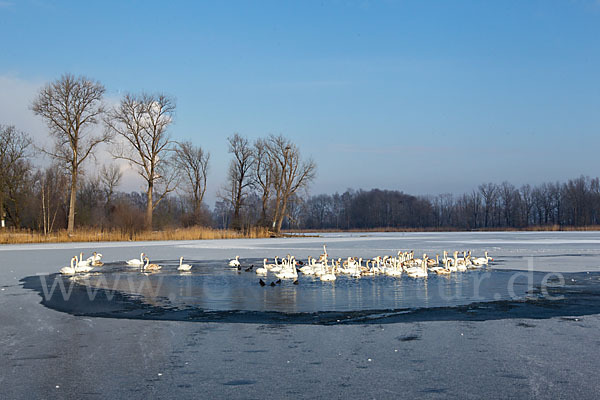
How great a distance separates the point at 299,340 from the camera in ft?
20.3

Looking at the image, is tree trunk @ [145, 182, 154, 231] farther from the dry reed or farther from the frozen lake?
the frozen lake

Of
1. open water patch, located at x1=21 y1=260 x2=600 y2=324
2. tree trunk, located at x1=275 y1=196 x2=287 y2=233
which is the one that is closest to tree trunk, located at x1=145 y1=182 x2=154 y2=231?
tree trunk, located at x1=275 y1=196 x2=287 y2=233

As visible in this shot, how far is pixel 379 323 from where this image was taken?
7168mm

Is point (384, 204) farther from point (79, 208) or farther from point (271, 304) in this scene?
point (271, 304)

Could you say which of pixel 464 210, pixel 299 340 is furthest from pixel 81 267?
pixel 464 210

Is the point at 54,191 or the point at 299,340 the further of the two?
the point at 54,191

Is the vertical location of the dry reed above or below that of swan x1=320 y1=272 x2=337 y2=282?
above

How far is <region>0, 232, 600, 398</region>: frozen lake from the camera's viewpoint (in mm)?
4496

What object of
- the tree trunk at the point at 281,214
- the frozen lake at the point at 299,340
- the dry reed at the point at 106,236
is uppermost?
the tree trunk at the point at 281,214

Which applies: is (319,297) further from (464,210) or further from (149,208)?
(464,210)

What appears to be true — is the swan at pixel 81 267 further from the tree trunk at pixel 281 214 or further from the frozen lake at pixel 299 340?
the tree trunk at pixel 281 214

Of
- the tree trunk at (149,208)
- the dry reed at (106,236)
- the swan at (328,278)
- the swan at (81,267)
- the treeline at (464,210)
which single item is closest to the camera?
the swan at (328,278)

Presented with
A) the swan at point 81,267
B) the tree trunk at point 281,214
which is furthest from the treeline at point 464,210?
the swan at point 81,267

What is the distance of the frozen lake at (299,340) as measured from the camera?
450 centimetres
